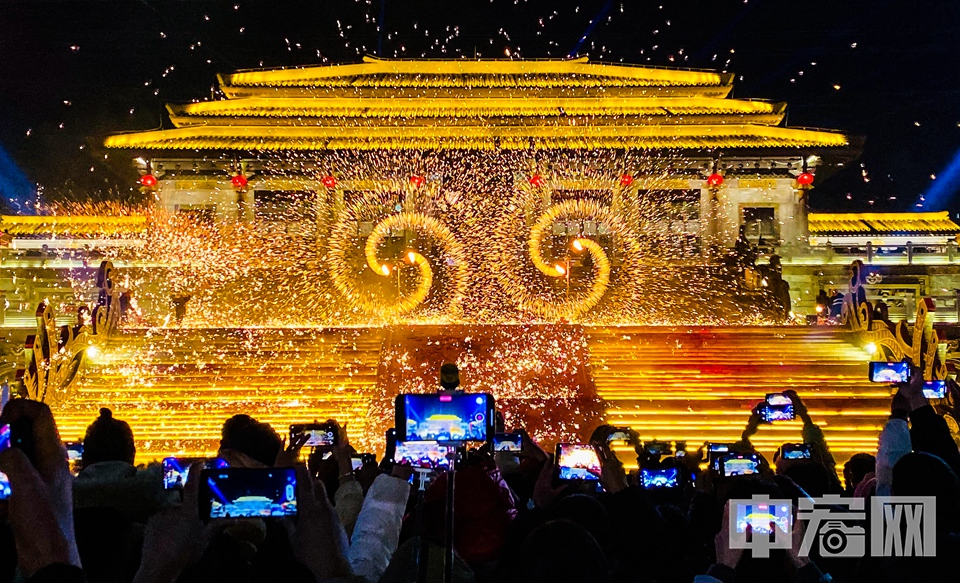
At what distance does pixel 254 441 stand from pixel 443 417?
2.96ft

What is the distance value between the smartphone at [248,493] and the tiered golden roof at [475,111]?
65.3ft

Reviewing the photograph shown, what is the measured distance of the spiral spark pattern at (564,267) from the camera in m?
20.7

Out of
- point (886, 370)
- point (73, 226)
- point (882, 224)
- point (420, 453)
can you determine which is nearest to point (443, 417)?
point (420, 453)

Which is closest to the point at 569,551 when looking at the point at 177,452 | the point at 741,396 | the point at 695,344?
the point at 177,452

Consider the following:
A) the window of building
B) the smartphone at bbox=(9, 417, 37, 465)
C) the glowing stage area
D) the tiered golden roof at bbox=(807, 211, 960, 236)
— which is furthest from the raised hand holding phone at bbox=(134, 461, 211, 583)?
the tiered golden roof at bbox=(807, 211, 960, 236)

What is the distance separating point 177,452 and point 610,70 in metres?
18.1

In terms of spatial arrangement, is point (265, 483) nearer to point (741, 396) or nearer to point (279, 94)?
point (741, 396)

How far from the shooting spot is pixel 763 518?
3.40 m

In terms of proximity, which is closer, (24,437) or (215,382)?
(24,437)

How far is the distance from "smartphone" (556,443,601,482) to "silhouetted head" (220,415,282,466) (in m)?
2.09

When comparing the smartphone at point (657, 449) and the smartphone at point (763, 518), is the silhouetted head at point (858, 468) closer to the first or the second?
the smartphone at point (657, 449)

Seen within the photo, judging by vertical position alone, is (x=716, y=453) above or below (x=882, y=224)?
below

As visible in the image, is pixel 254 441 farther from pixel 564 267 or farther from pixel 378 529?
pixel 564 267

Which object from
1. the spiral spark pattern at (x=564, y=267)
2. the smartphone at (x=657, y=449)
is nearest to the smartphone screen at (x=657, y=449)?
the smartphone at (x=657, y=449)
